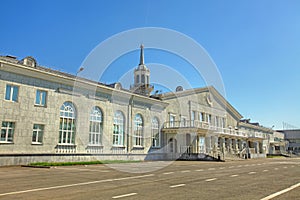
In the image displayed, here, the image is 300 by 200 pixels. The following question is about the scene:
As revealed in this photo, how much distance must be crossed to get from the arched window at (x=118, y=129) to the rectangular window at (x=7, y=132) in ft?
35.1

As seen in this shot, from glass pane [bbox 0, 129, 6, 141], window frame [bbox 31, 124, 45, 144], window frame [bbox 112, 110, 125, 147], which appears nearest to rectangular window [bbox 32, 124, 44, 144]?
window frame [bbox 31, 124, 45, 144]

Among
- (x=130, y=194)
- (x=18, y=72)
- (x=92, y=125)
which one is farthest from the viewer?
(x=92, y=125)

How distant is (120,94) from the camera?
1137 inches

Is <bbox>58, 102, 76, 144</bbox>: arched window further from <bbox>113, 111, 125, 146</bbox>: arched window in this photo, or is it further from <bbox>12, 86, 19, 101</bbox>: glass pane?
<bbox>113, 111, 125, 146</bbox>: arched window

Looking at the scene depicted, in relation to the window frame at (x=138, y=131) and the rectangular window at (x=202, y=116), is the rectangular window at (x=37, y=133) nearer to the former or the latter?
the window frame at (x=138, y=131)

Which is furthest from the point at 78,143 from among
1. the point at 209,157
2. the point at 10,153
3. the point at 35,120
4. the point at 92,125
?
the point at 209,157

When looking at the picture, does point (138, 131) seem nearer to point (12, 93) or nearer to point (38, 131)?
point (38, 131)

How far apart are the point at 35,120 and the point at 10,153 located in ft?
10.3

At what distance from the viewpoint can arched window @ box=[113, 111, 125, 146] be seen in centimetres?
2825

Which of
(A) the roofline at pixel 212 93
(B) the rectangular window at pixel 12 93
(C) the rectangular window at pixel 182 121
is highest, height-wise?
(A) the roofline at pixel 212 93

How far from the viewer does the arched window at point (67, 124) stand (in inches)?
916

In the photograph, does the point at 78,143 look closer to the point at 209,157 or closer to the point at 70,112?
the point at 70,112

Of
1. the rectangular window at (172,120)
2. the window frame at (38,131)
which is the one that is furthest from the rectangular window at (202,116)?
the window frame at (38,131)

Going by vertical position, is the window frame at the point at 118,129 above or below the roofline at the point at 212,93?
below
